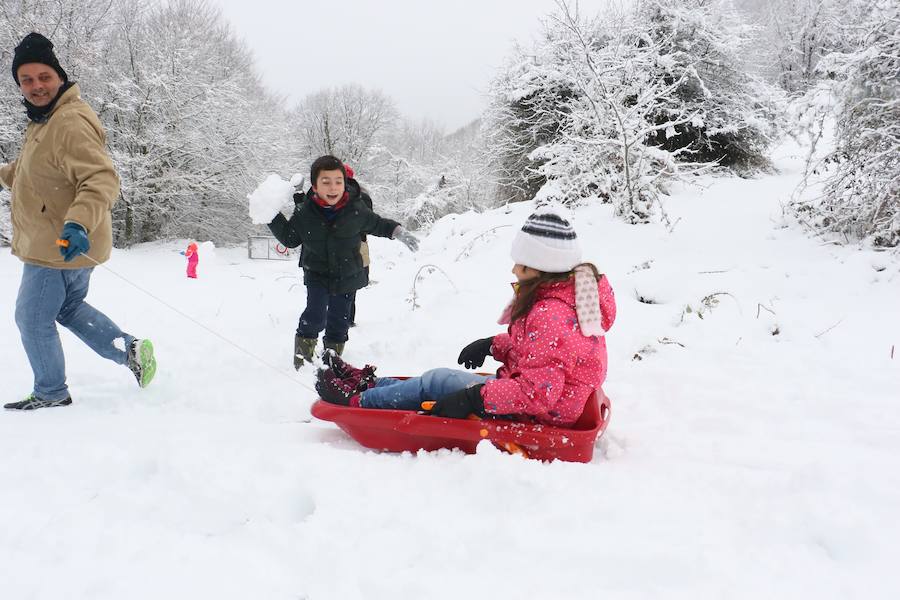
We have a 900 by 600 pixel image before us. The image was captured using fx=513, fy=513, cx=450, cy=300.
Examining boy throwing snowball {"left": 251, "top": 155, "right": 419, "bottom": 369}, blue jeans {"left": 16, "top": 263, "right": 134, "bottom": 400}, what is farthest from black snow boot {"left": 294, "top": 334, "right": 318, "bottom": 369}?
blue jeans {"left": 16, "top": 263, "right": 134, "bottom": 400}

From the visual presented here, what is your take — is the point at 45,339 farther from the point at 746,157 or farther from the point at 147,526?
the point at 746,157

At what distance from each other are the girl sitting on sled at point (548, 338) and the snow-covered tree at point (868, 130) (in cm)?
388

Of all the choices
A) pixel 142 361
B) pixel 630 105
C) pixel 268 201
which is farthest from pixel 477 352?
pixel 630 105

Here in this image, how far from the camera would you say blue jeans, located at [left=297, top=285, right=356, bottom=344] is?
3.44 metres

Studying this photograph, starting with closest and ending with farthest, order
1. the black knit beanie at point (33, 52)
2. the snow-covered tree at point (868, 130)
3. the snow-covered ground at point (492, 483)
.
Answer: the snow-covered ground at point (492, 483), the black knit beanie at point (33, 52), the snow-covered tree at point (868, 130)

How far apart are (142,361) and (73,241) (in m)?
0.82

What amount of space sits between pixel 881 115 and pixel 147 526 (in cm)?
603

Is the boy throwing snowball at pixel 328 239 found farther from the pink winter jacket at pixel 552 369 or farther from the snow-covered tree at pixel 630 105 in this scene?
the snow-covered tree at pixel 630 105

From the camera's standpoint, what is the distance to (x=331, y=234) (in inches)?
133

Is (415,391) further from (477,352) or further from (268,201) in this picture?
(268,201)

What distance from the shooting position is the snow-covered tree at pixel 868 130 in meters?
4.36

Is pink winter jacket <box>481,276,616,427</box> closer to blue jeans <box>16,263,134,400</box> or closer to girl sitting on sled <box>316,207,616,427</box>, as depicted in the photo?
girl sitting on sled <box>316,207,616,427</box>

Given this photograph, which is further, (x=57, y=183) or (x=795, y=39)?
(x=795, y=39)

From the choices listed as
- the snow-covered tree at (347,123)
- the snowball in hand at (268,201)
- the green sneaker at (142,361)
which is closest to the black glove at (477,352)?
the snowball in hand at (268,201)
